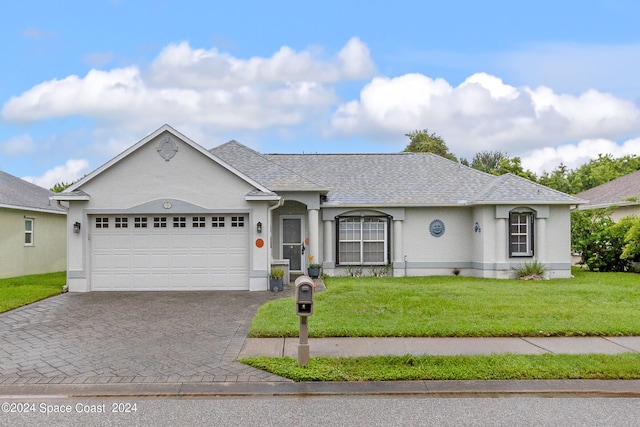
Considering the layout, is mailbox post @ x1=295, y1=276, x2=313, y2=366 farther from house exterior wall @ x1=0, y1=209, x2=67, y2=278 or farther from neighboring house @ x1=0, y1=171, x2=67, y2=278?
house exterior wall @ x1=0, y1=209, x2=67, y2=278

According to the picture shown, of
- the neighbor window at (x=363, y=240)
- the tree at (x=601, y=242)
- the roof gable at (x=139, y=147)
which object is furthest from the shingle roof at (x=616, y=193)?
the roof gable at (x=139, y=147)

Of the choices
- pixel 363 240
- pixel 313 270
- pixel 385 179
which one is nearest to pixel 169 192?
pixel 313 270

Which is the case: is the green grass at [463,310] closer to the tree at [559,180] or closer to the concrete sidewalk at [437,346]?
the concrete sidewalk at [437,346]

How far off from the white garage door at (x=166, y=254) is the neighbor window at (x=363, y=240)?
4.67 m

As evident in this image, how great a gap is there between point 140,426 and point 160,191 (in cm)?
1065

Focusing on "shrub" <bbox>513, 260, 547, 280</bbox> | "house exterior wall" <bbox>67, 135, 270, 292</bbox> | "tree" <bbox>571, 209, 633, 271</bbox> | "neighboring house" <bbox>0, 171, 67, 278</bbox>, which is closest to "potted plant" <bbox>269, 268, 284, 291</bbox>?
"house exterior wall" <bbox>67, 135, 270, 292</bbox>

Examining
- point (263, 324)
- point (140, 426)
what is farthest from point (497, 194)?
point (140, 426)

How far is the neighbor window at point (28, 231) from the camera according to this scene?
20.7m

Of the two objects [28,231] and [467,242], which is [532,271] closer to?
[467,242]

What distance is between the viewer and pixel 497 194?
17812mm

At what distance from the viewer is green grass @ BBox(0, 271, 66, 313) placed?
1258cm

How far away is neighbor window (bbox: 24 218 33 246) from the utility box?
17987 millimetres

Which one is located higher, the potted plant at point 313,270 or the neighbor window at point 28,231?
the neighbor window at point 28,231

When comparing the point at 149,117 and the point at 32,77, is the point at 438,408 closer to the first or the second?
the point at 32,77
